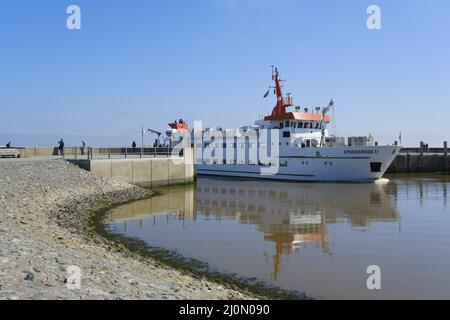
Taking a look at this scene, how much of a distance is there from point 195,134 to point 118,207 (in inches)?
960

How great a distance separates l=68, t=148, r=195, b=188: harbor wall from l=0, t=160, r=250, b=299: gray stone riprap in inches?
322

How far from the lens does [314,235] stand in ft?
47.8

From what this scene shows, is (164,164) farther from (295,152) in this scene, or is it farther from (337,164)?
(337,164)

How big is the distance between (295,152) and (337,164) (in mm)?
3425

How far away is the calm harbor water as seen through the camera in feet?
32.0

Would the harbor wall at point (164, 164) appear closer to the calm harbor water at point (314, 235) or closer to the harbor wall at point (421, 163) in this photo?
the harbor wall at point (421, 163)

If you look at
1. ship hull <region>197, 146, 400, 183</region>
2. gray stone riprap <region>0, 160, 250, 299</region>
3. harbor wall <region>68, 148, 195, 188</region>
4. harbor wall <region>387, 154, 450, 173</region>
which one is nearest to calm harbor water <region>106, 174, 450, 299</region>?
gray stone riprap <region>0, 160, 250, 299</region>

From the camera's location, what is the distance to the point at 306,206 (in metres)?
21.8

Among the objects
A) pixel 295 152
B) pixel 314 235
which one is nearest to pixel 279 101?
pixel 295 152

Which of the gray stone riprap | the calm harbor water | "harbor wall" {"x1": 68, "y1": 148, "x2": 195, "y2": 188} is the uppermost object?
"harbor wall" {"x1": 68, "y1": 148, "x2": 195, "y2": 188}

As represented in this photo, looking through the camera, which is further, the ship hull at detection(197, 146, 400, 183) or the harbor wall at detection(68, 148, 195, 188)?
the ship hull at detection(197, 146, 400, 183)

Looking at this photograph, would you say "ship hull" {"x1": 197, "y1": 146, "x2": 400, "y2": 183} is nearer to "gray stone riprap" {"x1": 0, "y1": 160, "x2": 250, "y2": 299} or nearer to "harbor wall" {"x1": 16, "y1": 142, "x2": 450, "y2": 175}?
"harbor wall" {"x1": 16, "y1": 142, "x2": 450, "y2": 175}

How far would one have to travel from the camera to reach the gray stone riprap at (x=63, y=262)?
6480 millimetres
